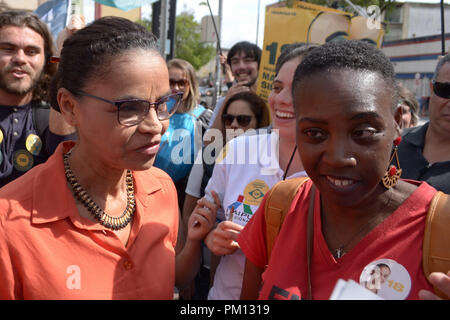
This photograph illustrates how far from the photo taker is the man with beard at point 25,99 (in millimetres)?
2625

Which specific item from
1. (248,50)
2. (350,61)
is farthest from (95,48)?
(248,50)

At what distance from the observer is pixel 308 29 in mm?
4246

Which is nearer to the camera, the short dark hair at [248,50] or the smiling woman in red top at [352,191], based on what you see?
the smiling woman in red top at [352,191]

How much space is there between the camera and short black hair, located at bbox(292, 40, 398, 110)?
4.75 ft

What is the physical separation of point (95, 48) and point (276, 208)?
997 mm

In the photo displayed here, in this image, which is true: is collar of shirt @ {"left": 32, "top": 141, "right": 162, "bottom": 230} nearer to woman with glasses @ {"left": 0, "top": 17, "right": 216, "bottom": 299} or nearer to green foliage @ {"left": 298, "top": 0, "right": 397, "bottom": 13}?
woman with glasses @ {"left": 0, "top": 17, "right": 216, "bottom": 299}

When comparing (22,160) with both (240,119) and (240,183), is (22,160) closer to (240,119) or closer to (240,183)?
(240,183)

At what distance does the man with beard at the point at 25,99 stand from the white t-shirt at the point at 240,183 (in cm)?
104

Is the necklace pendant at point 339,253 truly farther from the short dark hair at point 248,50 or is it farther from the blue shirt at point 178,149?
the short dark hair at point 248,50

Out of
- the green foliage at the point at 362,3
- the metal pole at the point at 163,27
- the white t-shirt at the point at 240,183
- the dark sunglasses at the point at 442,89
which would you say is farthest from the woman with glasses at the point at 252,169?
the green foliage at the point at 362,3

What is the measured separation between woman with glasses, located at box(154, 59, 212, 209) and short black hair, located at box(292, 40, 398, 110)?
6.61ft

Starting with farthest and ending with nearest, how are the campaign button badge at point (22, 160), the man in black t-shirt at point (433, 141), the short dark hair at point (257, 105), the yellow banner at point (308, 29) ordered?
the yellow banner at point (308, 29), the short dark hair at point (257, 105), the campaign button badge at point (22, 160), the man in black t-shirt at point (433, 141)

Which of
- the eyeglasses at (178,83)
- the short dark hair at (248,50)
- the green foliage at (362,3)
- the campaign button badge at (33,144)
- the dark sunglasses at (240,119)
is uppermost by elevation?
the green foliage at (362,3)

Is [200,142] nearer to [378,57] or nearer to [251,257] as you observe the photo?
[251,257]
